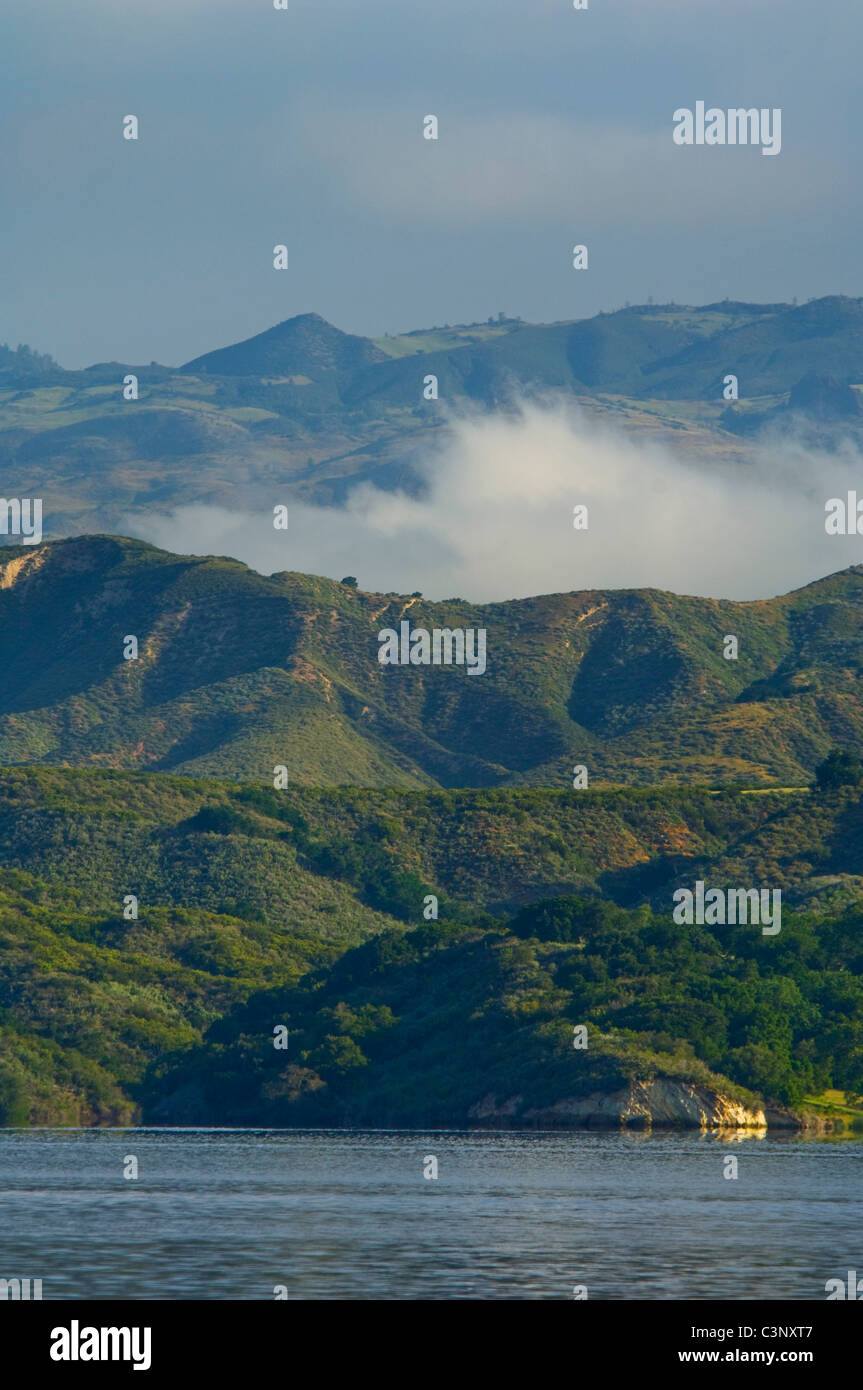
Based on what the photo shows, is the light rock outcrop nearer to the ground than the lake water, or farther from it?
farther from it

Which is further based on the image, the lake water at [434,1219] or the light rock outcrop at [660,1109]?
the light rock outcrop at [660,1109]

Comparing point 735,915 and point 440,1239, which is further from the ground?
point 735,915

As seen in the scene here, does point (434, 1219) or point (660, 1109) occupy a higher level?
point (660, 1109)

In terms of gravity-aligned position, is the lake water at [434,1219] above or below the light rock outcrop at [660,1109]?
below

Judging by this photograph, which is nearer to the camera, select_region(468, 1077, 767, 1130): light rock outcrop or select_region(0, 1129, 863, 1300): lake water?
select_region(0, 1129, 863, 1300): lake water

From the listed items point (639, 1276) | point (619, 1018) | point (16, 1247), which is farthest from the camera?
point (619, 1018)

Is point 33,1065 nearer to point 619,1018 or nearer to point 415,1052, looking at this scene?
point 415,1052
